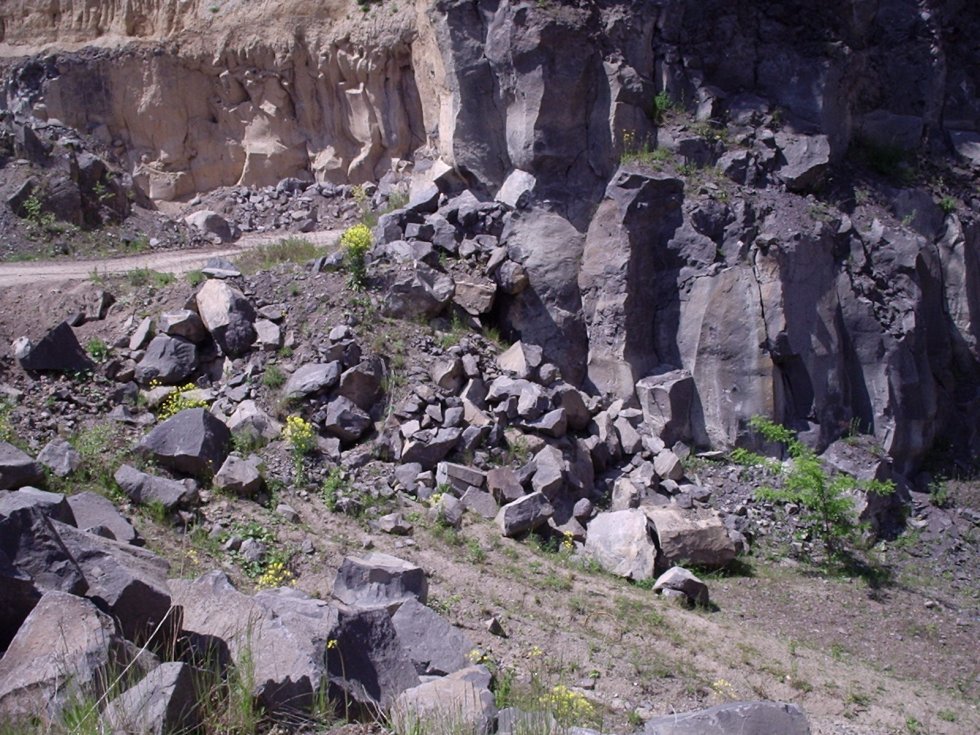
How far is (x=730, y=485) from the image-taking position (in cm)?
1048

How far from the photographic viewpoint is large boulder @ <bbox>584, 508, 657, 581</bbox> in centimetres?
852

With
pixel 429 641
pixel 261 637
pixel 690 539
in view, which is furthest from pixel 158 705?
pixel 690 539

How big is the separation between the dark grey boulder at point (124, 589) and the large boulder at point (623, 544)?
187 inches

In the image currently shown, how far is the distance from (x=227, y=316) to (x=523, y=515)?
4.04 meters

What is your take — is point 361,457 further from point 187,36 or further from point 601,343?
point 187,36

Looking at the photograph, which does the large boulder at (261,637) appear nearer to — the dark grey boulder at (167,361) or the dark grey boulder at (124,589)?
the dark grey boulder at (124,589)

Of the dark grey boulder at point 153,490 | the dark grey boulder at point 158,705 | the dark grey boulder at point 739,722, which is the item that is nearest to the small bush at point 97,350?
the dark grey boulder at point 153,490

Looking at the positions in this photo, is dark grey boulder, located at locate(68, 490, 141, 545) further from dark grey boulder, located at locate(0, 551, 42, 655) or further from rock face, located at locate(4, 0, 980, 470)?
rock face, located at locate(4, 0, 980, 470)

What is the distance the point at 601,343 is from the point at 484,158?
3.36 m

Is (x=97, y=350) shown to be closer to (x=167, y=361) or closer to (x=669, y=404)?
(x=167, y=361)

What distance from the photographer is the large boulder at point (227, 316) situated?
10172 millimetres

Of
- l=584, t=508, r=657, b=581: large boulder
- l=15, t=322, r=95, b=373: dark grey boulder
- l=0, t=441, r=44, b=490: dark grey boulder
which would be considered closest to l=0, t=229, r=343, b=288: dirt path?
l=15, t=322, r=95, b=373: dark grey boulder

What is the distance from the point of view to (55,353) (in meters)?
9.59

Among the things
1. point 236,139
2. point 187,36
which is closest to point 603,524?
point 236,139
